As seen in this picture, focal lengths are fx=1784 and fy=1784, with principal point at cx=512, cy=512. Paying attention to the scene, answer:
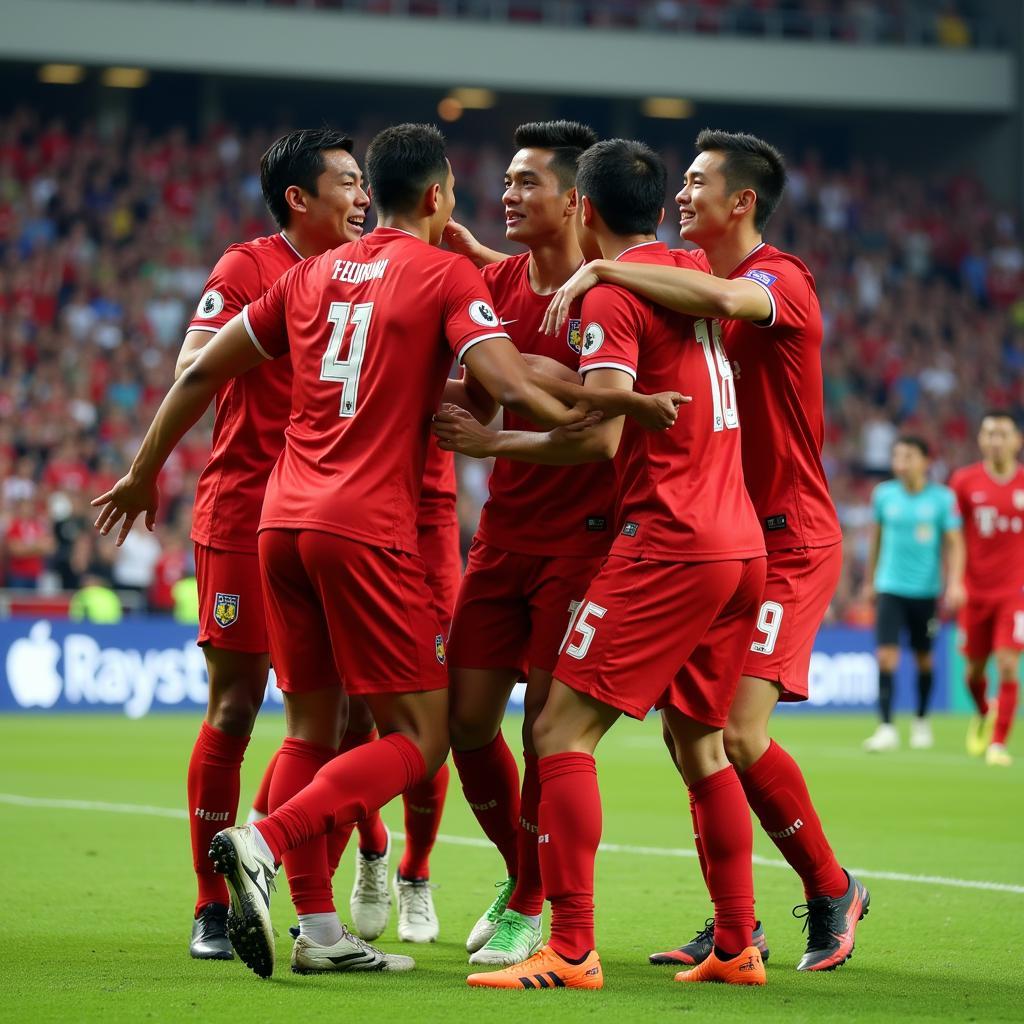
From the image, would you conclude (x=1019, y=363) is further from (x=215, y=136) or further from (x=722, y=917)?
(x=722, y=917)

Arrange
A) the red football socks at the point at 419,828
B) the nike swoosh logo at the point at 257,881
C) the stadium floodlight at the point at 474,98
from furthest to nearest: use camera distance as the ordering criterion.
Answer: the stadium floodlight at the point at 474,98, the red football socks at the point at 419,828, the nike swoosh logo at the point at 257,881

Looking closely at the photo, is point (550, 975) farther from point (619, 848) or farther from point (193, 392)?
point (619, 848)

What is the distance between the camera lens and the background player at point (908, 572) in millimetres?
14898

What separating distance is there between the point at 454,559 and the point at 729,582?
59.8 inches

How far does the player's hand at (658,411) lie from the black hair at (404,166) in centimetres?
99

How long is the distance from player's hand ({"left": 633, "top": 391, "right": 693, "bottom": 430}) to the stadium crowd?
46.3ft

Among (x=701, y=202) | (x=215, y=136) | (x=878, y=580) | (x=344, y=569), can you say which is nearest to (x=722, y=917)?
(x=344, y=569)

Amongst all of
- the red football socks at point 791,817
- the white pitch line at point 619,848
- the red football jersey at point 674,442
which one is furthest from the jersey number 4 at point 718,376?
the white pitch line at point 619,848

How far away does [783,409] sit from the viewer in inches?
226

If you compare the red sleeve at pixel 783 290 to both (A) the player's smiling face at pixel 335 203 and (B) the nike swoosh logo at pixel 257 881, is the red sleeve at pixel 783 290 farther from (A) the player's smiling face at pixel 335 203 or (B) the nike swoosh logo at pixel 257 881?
(B) the nike swoosh logo at pixel 257 881

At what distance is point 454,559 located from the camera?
652cm

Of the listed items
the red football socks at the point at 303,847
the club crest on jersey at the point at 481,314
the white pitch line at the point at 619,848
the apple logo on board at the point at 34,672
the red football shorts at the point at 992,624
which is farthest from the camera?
the apple logo on board at the point at 34,672

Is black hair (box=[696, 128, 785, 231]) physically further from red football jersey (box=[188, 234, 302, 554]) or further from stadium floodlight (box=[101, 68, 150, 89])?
stadium floodlight (box=[101, 68, 150, 89])

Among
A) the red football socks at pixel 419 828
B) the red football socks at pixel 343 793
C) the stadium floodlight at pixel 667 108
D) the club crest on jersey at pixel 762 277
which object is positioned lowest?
the red football socks at pixel 419 828
